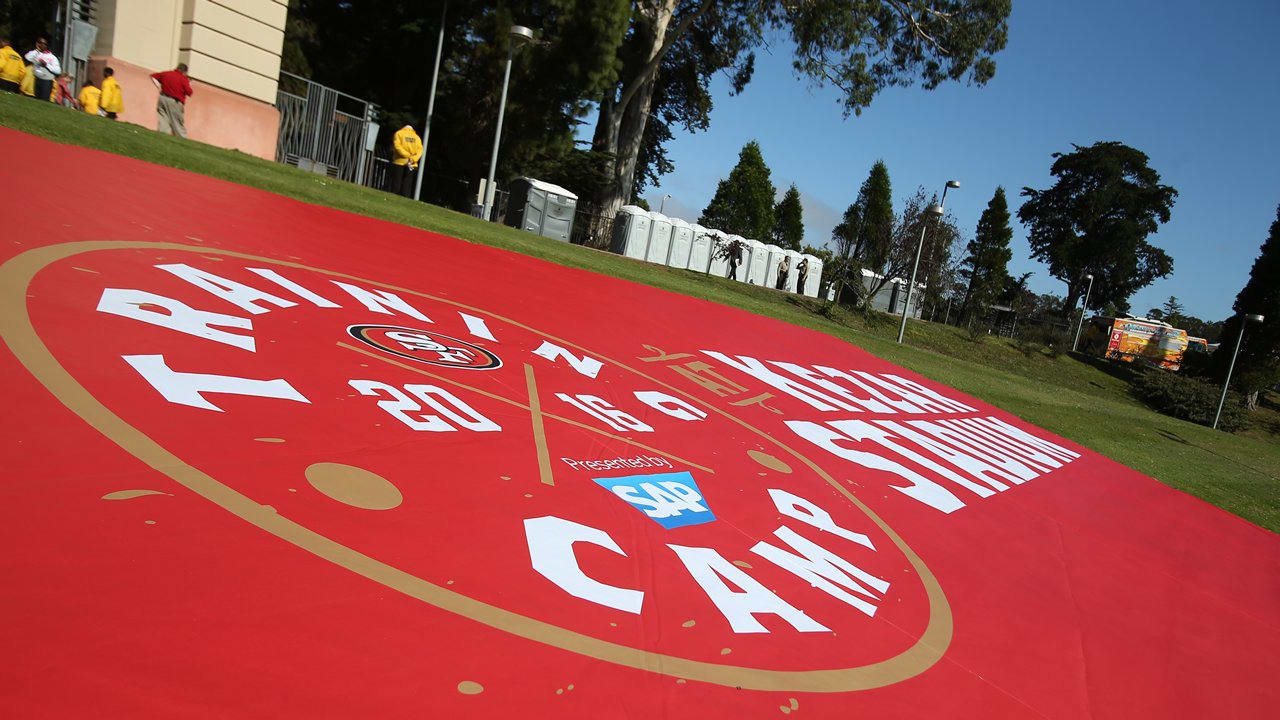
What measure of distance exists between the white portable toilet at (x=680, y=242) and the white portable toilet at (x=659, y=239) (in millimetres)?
284

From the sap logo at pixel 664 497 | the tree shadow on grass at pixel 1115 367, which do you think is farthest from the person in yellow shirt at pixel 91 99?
the tree shadow on grass at pixel 1115 367

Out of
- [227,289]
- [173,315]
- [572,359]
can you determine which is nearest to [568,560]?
[173,315]

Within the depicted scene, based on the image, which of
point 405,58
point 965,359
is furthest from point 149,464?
point 405,58

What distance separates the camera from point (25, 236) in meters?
4.77

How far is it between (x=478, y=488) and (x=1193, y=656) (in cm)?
476

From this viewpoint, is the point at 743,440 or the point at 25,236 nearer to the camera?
the point at 25,236

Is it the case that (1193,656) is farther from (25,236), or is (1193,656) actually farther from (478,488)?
(25,236)

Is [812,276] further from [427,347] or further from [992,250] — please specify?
[427,347]

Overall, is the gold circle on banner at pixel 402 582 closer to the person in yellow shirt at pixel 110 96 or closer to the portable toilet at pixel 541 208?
the person in yellow shirt at pixel 110 96

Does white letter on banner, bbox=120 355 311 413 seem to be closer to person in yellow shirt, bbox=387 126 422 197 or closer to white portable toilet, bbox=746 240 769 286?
person in yellow shirt, bbox=387 126 422 197

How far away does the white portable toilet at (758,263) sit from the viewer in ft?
130

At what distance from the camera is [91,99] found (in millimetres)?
14312

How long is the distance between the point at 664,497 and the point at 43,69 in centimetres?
1725

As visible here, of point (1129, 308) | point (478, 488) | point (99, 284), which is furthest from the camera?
point (1129, 308)
